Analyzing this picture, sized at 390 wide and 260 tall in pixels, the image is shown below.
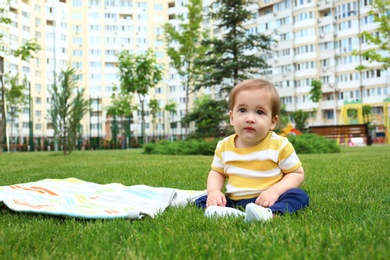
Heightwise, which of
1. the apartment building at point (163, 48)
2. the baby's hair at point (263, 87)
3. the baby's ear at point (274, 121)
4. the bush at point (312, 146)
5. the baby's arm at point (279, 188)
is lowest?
the bush at point (312, 146)

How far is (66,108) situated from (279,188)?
39.4 feet

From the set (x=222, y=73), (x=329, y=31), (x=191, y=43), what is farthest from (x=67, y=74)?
(x=329, y=31)

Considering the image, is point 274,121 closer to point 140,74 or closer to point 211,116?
point 211,116

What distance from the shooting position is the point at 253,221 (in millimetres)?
2516

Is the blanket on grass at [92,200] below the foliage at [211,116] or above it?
below

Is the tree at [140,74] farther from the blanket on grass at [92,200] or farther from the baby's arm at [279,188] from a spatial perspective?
the baby's arm at [279,188]

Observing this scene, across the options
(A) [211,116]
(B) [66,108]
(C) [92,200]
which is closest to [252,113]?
(C) [92,200]

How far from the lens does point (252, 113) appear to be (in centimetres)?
306

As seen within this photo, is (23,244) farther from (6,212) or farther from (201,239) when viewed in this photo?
(6,212)

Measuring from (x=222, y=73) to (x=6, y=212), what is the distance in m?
12.6

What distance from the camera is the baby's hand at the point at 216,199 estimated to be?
3.03 meters

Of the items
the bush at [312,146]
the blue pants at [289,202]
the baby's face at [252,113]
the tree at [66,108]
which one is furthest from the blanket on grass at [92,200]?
the bush at [312,146]

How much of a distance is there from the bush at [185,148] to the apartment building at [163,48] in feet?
70.3

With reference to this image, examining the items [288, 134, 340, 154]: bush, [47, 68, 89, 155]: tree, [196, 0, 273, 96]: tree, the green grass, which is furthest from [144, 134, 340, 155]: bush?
the green grass
